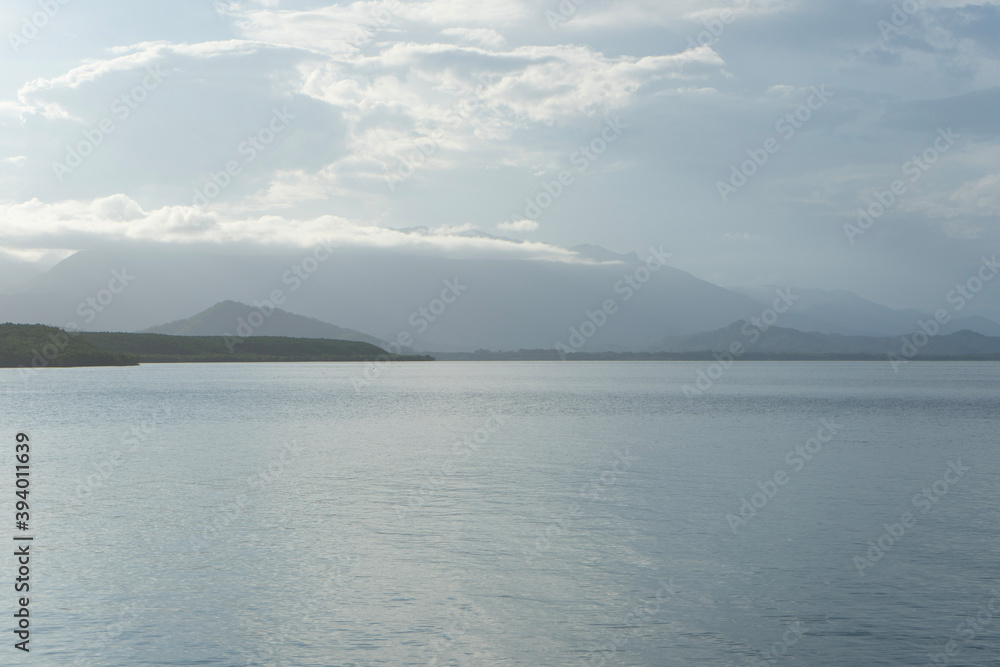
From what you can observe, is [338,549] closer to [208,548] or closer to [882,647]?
[208,548]

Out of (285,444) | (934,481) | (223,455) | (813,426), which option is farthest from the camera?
(813,426)

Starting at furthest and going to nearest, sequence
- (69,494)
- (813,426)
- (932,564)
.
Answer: (813,426), (69,494), (932,564)

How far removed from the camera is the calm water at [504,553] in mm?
18203

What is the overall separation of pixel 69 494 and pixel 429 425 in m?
41.1

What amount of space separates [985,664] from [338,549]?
18091 millimetres

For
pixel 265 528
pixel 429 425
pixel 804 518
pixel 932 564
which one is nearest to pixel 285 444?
pixel 429 425

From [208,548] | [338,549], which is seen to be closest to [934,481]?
[338,549]

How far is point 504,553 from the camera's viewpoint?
25.9 meters

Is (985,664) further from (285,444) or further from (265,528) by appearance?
(285,444)

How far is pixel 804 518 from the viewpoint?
31953 millimetres

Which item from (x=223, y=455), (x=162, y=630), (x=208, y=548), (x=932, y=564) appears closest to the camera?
(x=162, y=630)

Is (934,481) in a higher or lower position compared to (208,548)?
higher

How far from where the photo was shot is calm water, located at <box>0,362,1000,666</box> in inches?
717

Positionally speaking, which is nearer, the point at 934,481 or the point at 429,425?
the point at 934,481
